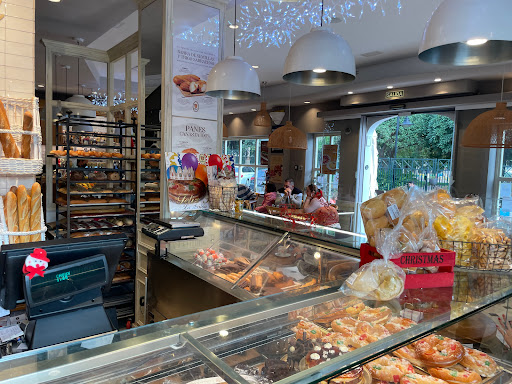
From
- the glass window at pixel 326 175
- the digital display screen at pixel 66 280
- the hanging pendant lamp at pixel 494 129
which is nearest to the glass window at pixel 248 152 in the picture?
the glass window at pixel 326 175

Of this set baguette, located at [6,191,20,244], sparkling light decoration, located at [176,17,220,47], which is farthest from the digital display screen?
sparkling light decoration, located at [176,17,220,47]

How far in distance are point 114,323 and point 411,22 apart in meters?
5.26

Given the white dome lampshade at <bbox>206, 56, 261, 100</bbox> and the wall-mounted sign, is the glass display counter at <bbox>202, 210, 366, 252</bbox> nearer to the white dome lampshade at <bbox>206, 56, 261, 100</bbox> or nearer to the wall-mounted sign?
the white dome lampshade at <bbox>206, 56, 261, 100</bbox>

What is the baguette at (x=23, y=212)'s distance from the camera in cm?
257

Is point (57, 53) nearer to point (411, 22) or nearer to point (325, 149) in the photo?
point (411, 22)

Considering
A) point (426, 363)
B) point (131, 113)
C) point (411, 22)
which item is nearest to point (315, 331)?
point (426, 363)

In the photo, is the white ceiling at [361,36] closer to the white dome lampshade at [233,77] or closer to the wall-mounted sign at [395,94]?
the wall-mounted sign at [395,94]

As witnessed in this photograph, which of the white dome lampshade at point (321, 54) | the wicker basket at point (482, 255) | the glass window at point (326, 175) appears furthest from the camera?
the glass window at point (326, 175)

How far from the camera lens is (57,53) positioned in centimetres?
600

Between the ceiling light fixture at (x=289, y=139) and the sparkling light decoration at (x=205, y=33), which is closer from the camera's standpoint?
the sparkling light decoration at (x=205, y=33)

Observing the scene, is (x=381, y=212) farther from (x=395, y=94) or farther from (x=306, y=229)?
(x=395, y=94)

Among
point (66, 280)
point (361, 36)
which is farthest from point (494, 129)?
point (66, 280)

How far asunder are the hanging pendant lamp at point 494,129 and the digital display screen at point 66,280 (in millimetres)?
4354

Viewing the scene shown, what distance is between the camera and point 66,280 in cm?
129
